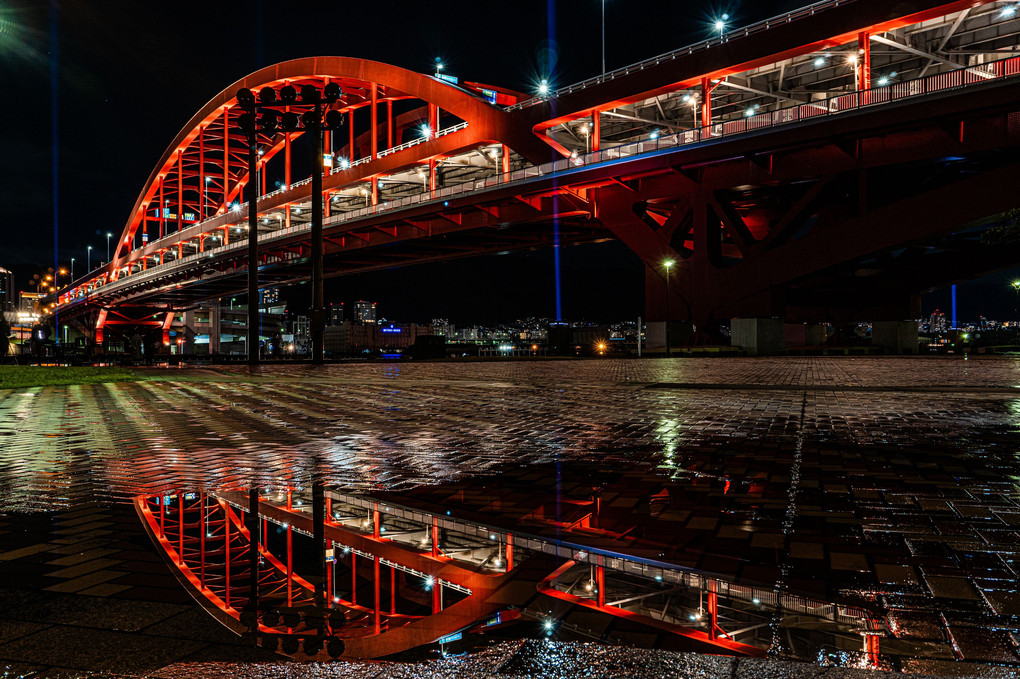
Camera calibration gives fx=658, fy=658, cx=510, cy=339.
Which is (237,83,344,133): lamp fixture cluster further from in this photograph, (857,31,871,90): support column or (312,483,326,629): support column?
(857,31,871,90): support column

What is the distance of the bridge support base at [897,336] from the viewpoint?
172ft

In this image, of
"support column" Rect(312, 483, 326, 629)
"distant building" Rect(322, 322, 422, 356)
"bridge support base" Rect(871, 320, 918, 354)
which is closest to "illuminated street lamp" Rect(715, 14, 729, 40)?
"bridge support base" Rect(871, 320, 918, 354)

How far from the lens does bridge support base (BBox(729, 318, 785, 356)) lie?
1527 inches

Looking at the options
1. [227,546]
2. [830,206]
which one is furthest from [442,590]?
[830,206]

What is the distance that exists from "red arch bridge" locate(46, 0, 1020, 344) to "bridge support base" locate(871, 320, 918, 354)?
0.81 metres

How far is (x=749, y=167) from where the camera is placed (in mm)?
37375

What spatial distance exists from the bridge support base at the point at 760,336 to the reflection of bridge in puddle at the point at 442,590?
124ft

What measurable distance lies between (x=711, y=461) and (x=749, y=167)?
35226mm

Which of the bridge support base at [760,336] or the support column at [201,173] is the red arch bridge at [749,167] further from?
the support column at [201,173]

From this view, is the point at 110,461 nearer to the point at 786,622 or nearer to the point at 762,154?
A: the point at 786,622

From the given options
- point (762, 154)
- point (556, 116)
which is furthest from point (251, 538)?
point (556, 116)

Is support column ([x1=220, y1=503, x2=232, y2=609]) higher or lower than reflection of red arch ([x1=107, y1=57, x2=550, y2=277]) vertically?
lower

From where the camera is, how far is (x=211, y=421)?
973cm

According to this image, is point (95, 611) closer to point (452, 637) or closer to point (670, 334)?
point (452, 637)
